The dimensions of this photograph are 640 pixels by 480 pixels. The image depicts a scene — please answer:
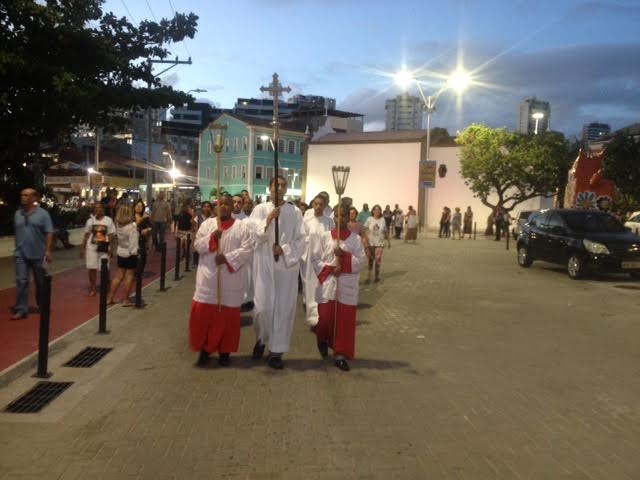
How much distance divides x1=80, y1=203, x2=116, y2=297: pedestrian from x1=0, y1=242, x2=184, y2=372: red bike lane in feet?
2.37

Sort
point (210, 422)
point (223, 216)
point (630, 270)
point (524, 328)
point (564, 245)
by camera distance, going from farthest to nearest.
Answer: point (564, 245) < point (630, 270) < point (524, 328) < point (223, 216) < point (210, 422)

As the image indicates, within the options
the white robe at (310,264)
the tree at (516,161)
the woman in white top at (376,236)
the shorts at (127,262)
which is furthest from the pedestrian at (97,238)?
the tree at (516,161)

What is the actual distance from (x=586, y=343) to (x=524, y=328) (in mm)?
1092

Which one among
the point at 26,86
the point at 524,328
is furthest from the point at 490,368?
the point at 26,86

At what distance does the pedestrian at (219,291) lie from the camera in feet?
21.9

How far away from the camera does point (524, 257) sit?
18.8 m

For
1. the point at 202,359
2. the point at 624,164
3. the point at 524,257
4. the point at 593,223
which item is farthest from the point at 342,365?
the point at 624,164

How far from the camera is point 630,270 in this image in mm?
15062

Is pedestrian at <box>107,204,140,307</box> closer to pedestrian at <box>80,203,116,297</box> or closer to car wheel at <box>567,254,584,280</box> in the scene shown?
pedestrian at <box>80,203,116,297</box>

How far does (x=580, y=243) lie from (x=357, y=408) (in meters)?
11.8

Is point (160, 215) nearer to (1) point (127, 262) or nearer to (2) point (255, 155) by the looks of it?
(1) point (127, 262)

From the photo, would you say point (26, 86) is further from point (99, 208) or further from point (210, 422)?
point (210, 422)

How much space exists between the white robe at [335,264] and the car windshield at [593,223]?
11044 mm

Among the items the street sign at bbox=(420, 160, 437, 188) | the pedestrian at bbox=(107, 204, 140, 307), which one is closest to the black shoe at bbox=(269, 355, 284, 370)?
the pedestrian at bbox=(107, 204, 140, 307)
